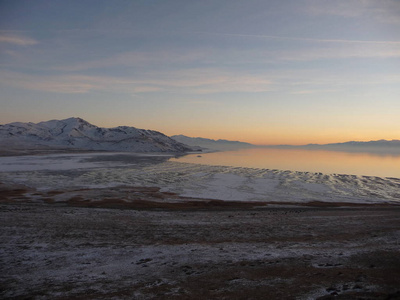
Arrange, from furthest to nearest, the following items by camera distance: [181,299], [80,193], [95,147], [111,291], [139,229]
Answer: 1. [95,147]
2. [80,193]
3. [139,229]
4. [111,291]
5. [181,299]

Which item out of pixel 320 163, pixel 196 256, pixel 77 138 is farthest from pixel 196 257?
pixel 77 138

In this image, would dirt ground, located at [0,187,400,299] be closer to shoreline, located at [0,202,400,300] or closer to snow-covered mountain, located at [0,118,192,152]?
shoreline, located at [0,202,400,300]

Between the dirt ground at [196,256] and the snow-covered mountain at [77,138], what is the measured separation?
12753 centimetres

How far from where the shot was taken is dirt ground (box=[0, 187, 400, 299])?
7523 millimetres

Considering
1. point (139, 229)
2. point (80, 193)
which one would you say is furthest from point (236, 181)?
point (139, 229)

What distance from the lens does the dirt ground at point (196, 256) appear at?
296 inches

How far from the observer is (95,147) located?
5699 inches

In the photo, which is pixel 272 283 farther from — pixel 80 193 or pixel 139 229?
pixel 80 193

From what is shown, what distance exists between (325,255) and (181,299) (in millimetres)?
5990

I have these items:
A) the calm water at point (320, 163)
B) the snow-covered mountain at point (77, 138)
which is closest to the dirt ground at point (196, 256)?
the calm water at point (320, 163)

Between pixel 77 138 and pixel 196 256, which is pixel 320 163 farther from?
pixel 77 138

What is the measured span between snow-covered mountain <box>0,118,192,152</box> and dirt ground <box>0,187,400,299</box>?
128 meters

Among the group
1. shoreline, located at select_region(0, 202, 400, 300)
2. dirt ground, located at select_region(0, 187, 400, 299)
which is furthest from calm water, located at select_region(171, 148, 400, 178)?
shoreline, located at select_region(0, 202, 400, 300)

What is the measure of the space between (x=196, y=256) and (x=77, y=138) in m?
A: 165
